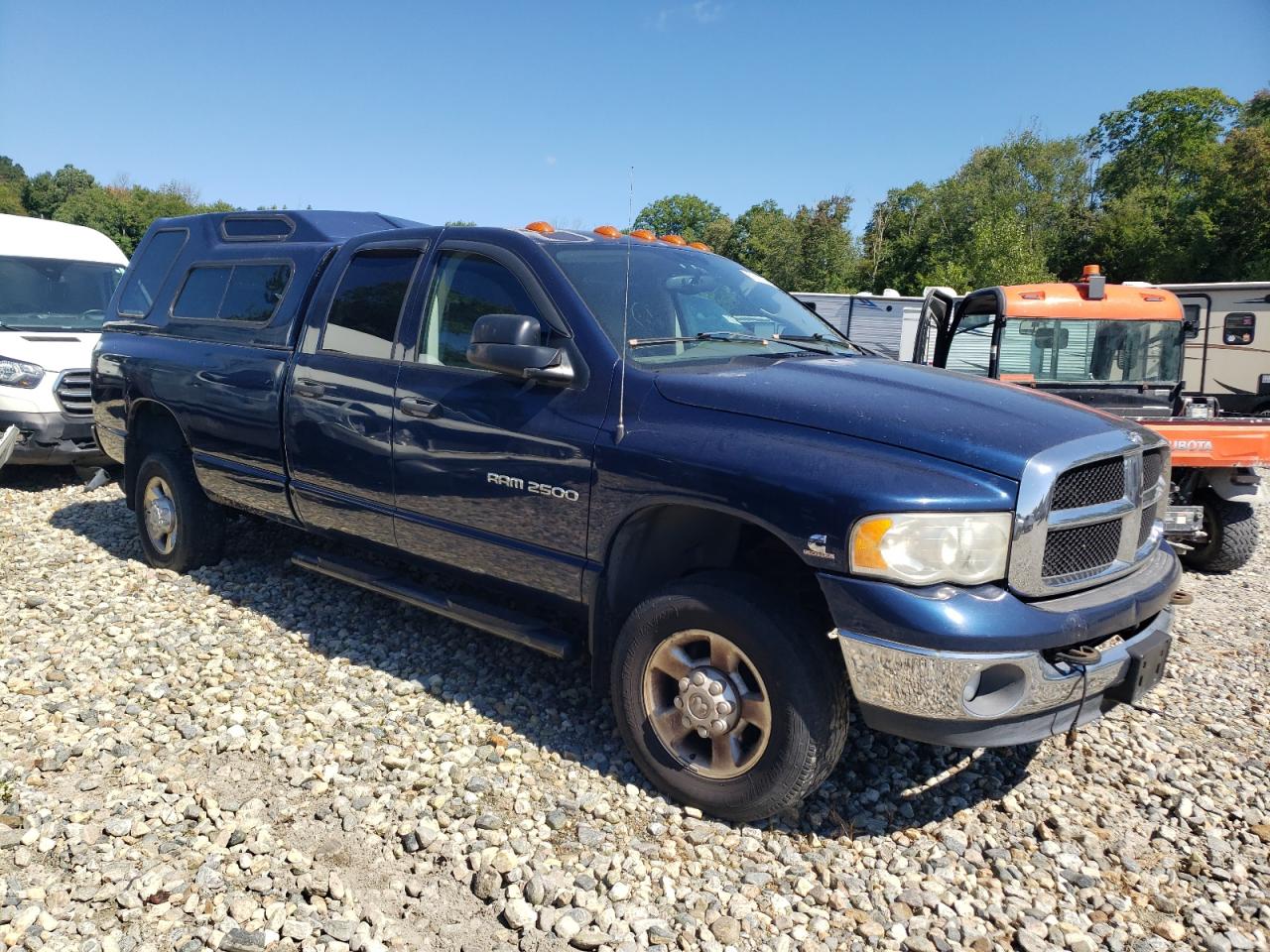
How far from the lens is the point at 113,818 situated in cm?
302

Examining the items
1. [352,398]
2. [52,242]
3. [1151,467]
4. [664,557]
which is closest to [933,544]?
[664,557]

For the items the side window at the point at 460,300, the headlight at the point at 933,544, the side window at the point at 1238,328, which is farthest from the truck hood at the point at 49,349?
the side window at the point at 1238,328

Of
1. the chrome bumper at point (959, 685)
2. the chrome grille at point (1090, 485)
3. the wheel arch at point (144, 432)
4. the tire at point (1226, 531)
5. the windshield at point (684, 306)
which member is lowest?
the tire at point (1226, 531)

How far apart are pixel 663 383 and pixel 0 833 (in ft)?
Result: 8.79

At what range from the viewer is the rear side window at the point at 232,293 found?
16.0 ft

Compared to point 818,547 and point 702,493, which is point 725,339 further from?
point 818,547

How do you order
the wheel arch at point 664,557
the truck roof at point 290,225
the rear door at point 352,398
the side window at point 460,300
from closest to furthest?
1. the wheel arch at point 664,557
2. the side window at point 460,300
3. the rear door at point 352,398
4. the truck roof at point 290,225

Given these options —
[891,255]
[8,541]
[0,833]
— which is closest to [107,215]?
[891,255]

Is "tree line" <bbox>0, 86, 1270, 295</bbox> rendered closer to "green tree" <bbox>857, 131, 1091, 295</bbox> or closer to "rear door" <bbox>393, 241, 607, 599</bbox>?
"green tree" <bbox>857, 131, 1091, 295</bbox>

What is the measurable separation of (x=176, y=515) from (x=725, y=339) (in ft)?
12.5

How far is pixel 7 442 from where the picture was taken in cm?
764

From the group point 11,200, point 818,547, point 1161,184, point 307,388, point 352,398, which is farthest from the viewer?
point 11,200

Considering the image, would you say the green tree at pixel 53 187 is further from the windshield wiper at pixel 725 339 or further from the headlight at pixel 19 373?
the windshield wiper at pixel 725 339

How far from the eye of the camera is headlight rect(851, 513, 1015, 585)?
254 cm
